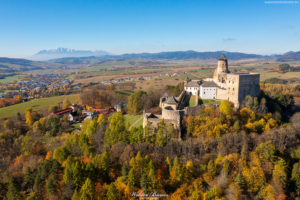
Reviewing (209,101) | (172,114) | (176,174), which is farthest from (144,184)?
(209,101)

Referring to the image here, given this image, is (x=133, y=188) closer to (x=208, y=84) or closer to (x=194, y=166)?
(x=194, y=166)

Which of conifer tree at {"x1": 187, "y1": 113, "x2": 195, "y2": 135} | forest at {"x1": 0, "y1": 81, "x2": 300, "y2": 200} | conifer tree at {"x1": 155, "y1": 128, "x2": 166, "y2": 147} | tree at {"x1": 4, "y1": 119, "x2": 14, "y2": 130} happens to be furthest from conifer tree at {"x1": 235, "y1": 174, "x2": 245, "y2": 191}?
tree at {"x1": 4, "y1": 119, "x2": 14, "y2": 130}

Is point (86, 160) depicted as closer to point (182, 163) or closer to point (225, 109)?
point (182, 163)

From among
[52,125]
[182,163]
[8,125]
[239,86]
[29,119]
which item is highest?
[239,86]

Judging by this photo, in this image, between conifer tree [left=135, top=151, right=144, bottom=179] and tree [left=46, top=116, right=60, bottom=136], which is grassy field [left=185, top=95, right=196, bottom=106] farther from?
tree [left=46, top=116, right=60, bottom=136]

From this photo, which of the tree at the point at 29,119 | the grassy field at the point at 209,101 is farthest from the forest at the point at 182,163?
the tree at the point at 29,119

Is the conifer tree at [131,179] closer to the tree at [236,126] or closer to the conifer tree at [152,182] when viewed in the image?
the conifer tree at [152,182]
